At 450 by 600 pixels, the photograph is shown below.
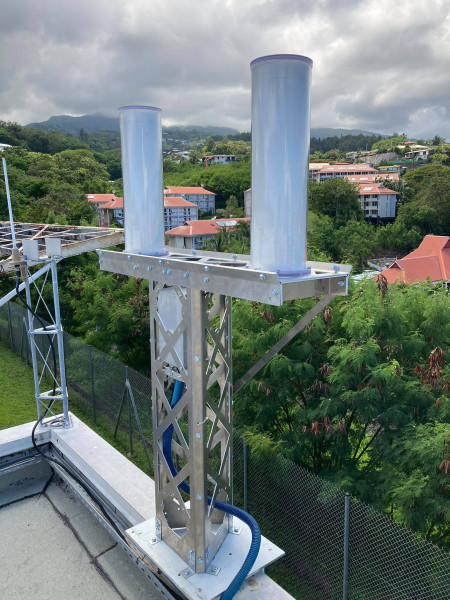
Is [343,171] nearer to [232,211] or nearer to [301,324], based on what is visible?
[232,211]

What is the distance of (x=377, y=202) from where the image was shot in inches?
2411

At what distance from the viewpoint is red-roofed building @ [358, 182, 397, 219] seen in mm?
60572

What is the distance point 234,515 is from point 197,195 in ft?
238

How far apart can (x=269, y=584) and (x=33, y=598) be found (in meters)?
1.70

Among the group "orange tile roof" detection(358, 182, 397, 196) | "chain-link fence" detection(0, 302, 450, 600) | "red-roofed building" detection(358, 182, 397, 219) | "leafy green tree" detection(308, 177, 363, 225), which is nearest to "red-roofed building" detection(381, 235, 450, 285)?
"leafy green tree" detection(308, 177, 363, 225)

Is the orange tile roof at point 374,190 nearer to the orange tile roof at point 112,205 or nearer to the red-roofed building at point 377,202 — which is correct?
the red-roofed building at point 377,202

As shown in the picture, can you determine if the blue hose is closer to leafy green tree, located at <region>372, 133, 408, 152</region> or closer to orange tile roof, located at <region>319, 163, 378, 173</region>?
orange tile roof, located at <region>319, 163, 378, 173</region>

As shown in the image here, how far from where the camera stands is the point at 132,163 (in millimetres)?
2701

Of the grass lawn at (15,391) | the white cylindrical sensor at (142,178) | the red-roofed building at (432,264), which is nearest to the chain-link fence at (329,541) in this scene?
the white cylindrical sensor at (142,178)

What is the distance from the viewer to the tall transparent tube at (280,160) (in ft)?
6.04

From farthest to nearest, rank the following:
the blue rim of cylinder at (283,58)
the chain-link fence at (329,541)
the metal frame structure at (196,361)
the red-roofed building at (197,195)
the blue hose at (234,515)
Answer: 1. the red-roofed building at (197,195)
2. the chain-link fence at (329,541)
3. the blue hose at (234,515)
4. the metal frame structure at (196,361)
5. the blue rim of cylinder at (283,58)

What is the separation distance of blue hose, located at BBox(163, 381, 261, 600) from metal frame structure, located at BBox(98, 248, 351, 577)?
4cm

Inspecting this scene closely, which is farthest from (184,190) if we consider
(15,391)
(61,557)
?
(61,557)

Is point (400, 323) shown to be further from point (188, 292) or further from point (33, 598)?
point (33, 598)
